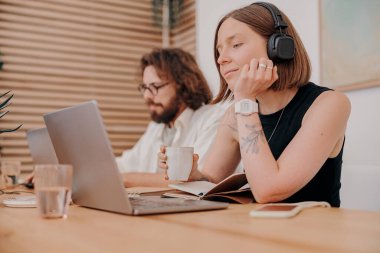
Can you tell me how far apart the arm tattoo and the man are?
1.11 m

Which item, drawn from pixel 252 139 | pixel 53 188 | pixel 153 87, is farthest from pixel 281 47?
pixel 153 87

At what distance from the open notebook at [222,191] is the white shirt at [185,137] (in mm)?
783

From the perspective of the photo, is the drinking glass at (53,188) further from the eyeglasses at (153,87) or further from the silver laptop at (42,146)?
the eyeglasses at (153,87)

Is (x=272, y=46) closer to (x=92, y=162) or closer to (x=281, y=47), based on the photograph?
(x=281, y=47)

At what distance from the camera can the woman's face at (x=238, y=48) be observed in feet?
5.02

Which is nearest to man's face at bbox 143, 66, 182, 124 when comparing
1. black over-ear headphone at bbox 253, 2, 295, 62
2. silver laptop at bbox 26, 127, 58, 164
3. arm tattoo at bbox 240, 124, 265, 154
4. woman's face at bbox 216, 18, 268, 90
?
silver laptop at bbox 26, 127, 58, 164

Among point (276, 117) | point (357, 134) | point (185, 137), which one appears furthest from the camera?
point (185, 137)

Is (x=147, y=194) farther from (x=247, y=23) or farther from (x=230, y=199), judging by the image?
(x=247, y=23)

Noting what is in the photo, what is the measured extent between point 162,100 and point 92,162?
5.98 feet

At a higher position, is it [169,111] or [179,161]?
[169,111]

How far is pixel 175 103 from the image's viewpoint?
2.74 metres

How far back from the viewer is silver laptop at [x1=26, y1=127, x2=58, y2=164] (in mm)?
1667

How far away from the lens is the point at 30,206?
3.67 feet

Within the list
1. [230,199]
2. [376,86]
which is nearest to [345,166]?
[376,86]
